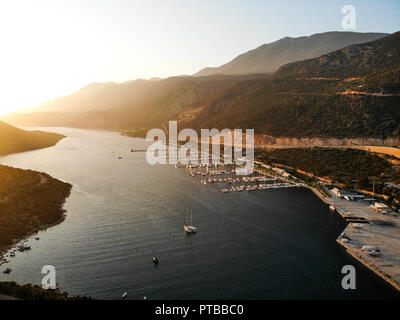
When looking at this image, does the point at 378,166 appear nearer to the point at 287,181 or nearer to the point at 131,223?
the point at 287,181

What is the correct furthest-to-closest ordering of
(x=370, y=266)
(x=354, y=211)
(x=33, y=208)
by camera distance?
(x=354, y=211), (x=33, y=208), (x=370, y=266)

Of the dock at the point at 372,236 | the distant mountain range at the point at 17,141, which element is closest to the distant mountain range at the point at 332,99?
the dock at the point at 372,236

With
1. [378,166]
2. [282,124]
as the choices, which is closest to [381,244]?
[378,166]

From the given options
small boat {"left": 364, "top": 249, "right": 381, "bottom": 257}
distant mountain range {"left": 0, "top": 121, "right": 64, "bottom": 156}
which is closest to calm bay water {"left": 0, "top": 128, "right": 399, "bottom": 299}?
small boat {"left": 364, "top": 249, "right": 381, "bottom": 257}

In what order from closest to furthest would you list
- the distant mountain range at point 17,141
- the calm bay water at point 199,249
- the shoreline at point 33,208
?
1. the calm bay water at point 199,249
2. the shoreline at point 33,208
3. the distant mountain range at point 17,141

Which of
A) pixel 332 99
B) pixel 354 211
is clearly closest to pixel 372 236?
pixel 354 211

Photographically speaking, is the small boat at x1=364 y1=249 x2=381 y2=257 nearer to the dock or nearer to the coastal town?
the coastal town
